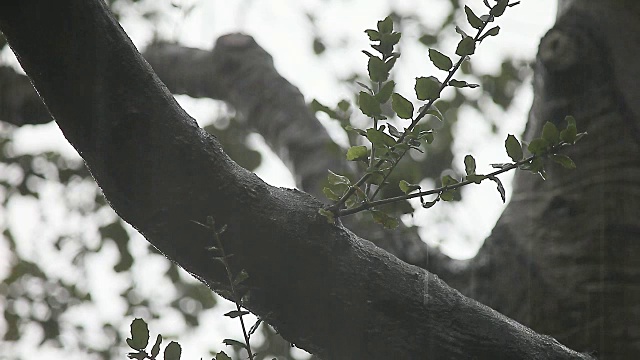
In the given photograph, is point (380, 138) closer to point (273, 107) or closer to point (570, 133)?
point (570, 133)

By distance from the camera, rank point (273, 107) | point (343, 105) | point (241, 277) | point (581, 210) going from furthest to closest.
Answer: point (273, 107) → point (581, 210) → point (343, 105) → point (241, 277)

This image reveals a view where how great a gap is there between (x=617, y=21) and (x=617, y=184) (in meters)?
0.48

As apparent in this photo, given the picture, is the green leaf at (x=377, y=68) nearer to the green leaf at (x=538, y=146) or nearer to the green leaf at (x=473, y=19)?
the green leaf at (x=473, y=19)

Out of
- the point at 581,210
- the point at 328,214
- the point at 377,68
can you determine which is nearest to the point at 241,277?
the point at 328,214

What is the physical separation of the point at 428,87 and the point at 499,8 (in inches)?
6.4

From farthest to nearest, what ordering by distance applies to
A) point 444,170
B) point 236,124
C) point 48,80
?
point 236,124
point 444,170
point 48,80

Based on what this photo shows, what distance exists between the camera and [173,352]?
3.47ft

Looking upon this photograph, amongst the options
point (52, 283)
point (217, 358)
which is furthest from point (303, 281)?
point (52, 283)

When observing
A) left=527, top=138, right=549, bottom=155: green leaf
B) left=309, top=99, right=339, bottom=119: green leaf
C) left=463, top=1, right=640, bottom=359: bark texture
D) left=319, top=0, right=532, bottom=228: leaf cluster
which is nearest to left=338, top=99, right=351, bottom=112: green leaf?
left=309, top=99, right=339, bottom=119: green leaf

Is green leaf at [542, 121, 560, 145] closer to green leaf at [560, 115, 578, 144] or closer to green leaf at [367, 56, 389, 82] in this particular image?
green leaf at [560, 115, 578, 144]

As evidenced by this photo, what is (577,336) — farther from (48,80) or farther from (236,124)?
(236,124)

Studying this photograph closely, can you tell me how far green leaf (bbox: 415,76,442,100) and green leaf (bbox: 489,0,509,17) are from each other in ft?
0.45

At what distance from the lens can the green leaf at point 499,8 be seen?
3.44ft

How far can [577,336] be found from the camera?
5.25 feet
